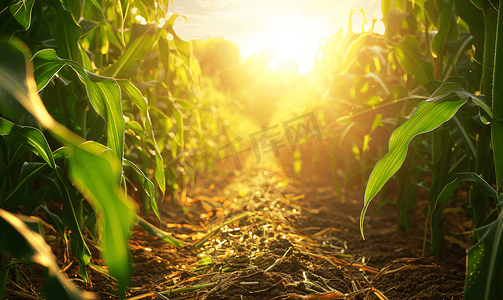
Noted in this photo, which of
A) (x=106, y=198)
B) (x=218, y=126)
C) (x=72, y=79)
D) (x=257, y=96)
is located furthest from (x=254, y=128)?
(x=106, y=198)

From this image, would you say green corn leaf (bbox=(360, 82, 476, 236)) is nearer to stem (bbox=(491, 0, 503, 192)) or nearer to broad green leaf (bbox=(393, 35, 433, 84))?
stem (bbox=(491, 0, 503, 192))

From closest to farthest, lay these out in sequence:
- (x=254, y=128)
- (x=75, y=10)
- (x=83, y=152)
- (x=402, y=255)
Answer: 1. (x=83, y=152)
2. (x=75, y=10)
3. (x=402, y=255)
4. (x=254, y=128)

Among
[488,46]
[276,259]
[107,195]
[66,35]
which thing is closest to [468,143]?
[488,46]

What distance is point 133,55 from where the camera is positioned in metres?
0.82

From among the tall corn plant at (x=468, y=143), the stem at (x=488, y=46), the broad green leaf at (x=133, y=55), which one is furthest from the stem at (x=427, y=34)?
the broad green leaf at (x=133, y=55)

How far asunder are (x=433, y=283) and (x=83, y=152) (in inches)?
32.2

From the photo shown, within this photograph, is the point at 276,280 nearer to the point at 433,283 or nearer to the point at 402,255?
the point at 433,283

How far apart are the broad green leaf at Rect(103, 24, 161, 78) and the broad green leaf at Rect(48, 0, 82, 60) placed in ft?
0.53

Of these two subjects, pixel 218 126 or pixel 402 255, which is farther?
pixel 218 126

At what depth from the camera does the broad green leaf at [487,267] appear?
0.40m

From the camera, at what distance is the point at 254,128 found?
12.6 ft

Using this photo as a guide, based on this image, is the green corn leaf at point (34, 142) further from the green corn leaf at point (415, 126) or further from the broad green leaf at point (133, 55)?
the green corn leaf at point (415, 126)

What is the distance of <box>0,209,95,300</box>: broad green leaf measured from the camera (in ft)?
0.75

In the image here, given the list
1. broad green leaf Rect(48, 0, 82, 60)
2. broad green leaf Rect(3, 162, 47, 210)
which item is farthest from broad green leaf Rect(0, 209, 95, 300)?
broad green leaf Rect(48, 0, 82, 60)
